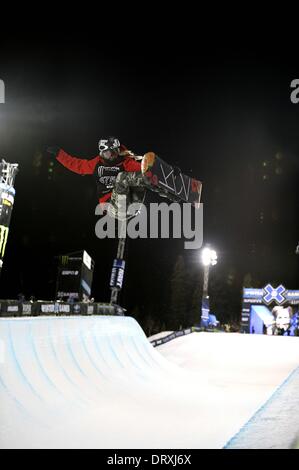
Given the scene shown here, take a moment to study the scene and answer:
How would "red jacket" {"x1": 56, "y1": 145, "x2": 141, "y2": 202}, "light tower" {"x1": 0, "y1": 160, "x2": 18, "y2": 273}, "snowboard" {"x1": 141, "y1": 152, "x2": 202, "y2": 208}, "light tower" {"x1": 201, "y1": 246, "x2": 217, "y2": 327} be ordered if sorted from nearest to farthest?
"light tower" {"x1": 0, "y1": 160, "x2": 18, "y2": 273} → "snowboard" {"x1": 141, "y1": 152, "x2": 202, "y2": 208} → "red jacket" {"x1": 56, "y1": 145, "x2": 141, "y2": 202} → "light tower" {"x1": 201, "y1": 246, "x2": 217, "y2": 327}

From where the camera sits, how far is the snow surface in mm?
7730

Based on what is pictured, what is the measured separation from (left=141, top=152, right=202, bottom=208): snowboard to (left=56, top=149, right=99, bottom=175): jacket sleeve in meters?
2.49

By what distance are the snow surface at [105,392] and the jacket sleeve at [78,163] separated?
26.5 feet

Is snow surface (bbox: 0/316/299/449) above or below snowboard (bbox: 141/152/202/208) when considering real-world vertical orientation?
below

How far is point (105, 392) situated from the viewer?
10.9 metres

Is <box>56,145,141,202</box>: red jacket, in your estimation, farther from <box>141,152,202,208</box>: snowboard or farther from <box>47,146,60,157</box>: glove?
<box>47,146,60,157</box>: glove

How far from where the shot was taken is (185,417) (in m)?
9.45

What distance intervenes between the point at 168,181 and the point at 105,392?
517 inches

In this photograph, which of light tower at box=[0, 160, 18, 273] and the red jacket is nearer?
light tower at box=[0, 160, 18, 273]

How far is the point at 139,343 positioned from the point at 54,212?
176 feet

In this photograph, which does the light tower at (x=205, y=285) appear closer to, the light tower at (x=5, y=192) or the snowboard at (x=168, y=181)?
the snowboard at (x=168, y=181)

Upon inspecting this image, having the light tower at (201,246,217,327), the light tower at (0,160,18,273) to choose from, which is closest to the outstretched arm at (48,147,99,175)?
the light tower at (0,160,18,273)

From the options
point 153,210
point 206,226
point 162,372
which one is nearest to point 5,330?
point 162,372

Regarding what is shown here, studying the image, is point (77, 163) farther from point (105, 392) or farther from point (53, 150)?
point (105, 392)
